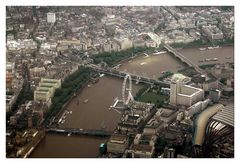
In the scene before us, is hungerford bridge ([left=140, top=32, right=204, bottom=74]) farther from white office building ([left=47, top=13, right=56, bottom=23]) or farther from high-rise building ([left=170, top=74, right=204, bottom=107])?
white office building ([left=47, top=13, right=56, bottom=23])

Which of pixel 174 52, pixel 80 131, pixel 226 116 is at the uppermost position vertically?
pixel 174 52

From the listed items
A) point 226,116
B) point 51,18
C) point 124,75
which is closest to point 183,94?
point 226,116

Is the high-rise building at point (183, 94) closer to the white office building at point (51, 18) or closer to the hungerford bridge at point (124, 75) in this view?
the hungerford bridge at point (124, 75)

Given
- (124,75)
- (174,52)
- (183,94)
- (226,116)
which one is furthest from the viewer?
(174,52)

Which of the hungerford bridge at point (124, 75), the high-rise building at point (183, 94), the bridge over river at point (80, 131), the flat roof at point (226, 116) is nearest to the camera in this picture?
the flat roof at point (226, 116)

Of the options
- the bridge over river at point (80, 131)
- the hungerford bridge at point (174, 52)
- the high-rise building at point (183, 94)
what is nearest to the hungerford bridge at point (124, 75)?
the high-rise building at point (183, 94)

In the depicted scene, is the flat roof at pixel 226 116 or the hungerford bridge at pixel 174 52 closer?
the flat roof at pixel 226 116

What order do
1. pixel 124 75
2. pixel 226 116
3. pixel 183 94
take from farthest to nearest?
pixel 124 75
pixel 183 94
pixel 226 116

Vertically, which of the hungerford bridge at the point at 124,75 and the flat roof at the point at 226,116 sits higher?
the hungerford bridge at the point at 124,75

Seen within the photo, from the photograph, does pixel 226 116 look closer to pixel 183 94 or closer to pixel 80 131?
pixel 183 94

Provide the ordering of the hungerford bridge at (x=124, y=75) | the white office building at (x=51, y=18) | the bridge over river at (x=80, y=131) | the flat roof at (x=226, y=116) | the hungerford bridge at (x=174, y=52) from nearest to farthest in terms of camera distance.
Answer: the flat roof at (x=226, y=116), the bridge over river at (x=80, y=131), the hungerford bridge at (x=124, y=75), the hungerford bridge at (x=174, y=52), the white office building at (x=51, y=18)

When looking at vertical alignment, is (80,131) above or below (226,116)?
below
